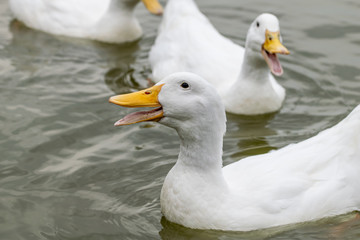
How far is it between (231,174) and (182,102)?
101 cm

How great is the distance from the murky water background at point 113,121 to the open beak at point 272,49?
79 cm

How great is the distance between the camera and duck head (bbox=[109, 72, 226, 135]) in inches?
222

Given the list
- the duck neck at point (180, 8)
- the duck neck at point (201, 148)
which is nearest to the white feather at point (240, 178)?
the duck neck at point (201, 148)

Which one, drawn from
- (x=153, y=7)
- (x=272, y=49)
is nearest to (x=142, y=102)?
(x=272, y=49)

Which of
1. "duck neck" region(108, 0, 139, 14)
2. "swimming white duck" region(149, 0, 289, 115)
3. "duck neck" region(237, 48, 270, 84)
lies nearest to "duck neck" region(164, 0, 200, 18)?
"swimming white duck" region(149, 0, 289, 115)

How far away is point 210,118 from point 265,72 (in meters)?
2.92

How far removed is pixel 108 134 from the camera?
805 centimetres

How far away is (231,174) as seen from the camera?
633 cm

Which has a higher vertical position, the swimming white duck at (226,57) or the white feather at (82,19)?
the swimming white duck at (226,57)

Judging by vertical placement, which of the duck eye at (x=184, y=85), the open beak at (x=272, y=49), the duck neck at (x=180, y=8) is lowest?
the duck neck at (x=180, y=8)

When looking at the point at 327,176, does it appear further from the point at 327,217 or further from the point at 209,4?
the point at 209,4

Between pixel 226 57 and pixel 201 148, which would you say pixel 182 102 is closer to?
pixel 201 148

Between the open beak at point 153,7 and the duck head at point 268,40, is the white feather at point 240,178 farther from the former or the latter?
the open beak at point 153,7

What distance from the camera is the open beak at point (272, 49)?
7850 millimetres
